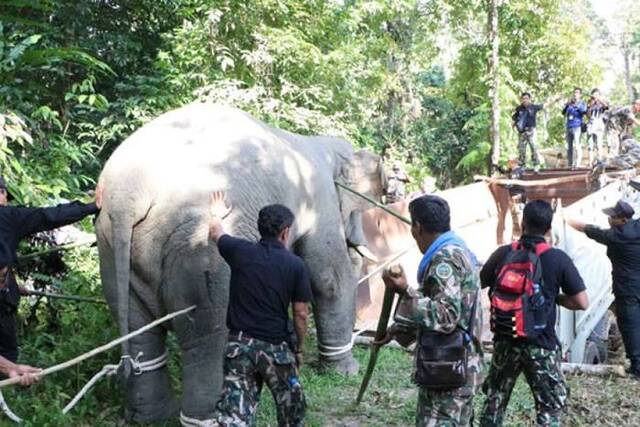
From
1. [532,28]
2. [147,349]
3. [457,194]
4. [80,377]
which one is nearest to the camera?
[147,349]

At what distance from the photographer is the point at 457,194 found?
35.1 ft

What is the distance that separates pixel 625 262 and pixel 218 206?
13.5 ft

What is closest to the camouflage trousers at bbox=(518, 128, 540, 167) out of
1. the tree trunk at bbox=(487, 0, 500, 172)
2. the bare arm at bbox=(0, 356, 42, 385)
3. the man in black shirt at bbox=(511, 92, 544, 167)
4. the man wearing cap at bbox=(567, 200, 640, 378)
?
the man in black shirt at bbox=(511, 92, 544, 167)

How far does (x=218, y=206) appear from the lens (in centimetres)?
445

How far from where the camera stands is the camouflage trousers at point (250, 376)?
392 cm

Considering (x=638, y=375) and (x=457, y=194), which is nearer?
(x=638, y=375)

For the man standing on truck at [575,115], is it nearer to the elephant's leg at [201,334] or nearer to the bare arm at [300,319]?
the elephant's leg at [201,334]

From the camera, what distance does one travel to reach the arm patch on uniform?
3.38 m

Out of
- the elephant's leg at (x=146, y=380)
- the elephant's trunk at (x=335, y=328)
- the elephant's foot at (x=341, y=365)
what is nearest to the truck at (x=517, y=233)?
the elephant's trunk at (x=335, y=328)

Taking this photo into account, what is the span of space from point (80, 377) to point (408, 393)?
269cm

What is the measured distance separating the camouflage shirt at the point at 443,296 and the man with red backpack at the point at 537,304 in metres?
0.74

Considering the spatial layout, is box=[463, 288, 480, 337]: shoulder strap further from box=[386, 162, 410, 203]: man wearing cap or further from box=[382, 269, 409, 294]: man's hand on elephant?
box=[386, 162, 410, 203]: man wearing cap

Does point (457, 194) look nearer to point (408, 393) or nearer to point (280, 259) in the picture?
point (408, 393)

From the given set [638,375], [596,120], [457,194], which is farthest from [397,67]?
[638,375]
